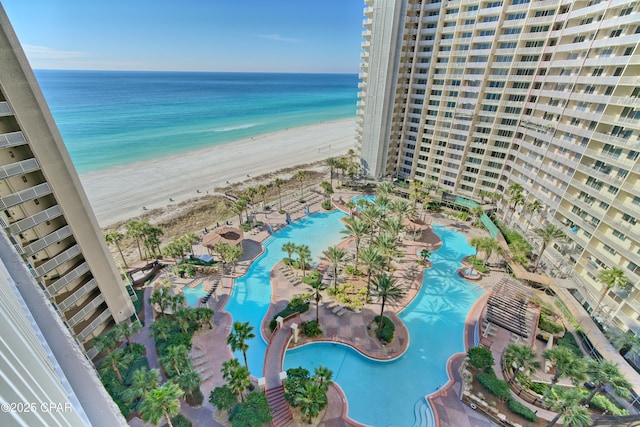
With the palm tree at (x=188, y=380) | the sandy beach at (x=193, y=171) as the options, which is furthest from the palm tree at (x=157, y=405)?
the sandy beach at (x=193, y=171)

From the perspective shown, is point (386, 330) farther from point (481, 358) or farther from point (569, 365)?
point (569, 365)

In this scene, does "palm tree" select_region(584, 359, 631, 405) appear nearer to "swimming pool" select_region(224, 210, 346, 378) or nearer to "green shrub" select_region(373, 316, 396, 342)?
"green shrub" select_region(373, 316, 396, 342)

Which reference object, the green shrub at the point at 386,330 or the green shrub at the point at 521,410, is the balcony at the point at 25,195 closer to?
the green shrub at the point at 386,330

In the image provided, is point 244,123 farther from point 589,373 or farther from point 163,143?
point 589,373

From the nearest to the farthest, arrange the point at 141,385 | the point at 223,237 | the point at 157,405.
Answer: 1. the point at 157,405
2. the point at 141,385
3. the point at 223,237

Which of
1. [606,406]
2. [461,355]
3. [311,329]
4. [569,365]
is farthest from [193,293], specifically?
[606,406]
